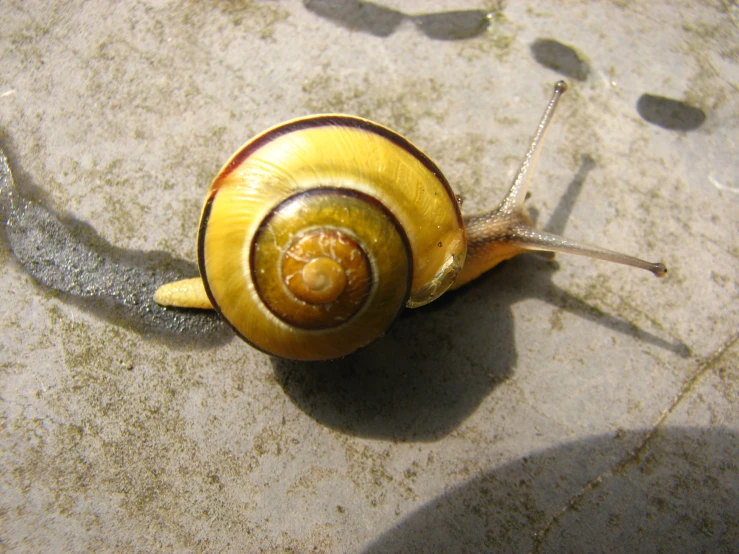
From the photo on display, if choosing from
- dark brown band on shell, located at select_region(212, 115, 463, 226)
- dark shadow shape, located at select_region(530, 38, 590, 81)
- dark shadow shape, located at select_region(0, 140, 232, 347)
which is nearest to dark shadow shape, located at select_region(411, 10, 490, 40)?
dark shadow shape, located at select_region(530, 38, 590, 81)

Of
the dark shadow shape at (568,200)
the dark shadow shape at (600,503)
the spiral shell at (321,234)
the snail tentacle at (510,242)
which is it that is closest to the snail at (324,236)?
the spiral shell at (321,234)

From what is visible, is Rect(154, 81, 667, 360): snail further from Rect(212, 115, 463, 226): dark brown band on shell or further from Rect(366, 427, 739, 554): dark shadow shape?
Rect(366, 427, 739, 554): dark shadow shape

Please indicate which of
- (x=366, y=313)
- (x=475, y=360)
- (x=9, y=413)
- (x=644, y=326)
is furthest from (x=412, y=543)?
(x=9, y=413)

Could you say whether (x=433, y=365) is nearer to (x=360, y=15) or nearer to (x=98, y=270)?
(x=98, y=270)

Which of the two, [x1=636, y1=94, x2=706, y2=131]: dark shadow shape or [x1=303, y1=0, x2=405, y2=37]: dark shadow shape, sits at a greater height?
[x1=303, y1=0, x2=405, y2=37]: dark shadow shape

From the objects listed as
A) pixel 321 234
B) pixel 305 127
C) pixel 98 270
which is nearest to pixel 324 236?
pixel 321 234

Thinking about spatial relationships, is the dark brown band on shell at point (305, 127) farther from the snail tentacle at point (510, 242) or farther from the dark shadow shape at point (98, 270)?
the dark shadow shape at point (98, 270)
